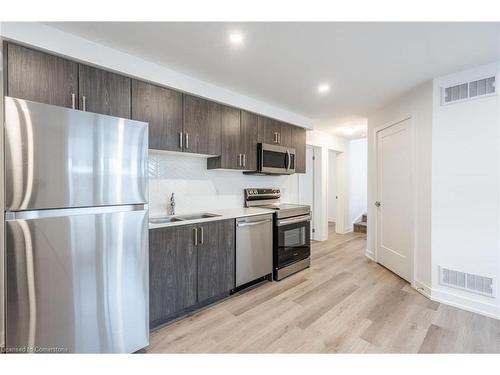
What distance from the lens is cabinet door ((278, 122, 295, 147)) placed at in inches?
140

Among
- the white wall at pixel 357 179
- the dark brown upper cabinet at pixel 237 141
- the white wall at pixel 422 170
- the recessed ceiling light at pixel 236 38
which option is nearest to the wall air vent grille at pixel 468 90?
the white wall at pixel 422 170

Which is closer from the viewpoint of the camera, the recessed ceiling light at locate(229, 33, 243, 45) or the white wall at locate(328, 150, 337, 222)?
the recessed ceiling light at locate(229, 33, 243, 45)

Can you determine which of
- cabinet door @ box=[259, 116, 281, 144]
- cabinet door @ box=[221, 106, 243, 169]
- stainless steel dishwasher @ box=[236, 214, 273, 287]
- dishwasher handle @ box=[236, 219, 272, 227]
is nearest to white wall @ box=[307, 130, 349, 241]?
cabinet door @ box=[259, 116, 281, 144]

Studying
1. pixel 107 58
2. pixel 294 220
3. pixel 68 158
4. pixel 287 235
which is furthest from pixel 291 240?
pixel 107 58

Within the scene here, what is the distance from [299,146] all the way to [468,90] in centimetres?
212

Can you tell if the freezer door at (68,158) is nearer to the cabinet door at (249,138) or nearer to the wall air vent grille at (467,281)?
the cabinet door at (249,138)

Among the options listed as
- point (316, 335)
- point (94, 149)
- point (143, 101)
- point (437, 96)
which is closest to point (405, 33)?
point (437, 96)

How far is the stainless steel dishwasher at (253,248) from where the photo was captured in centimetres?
264

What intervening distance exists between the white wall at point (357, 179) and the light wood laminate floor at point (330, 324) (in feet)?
11.7

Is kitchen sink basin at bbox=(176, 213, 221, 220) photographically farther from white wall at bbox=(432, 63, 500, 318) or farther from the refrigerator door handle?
white wall at bbox=(432, 63, 500, 318)

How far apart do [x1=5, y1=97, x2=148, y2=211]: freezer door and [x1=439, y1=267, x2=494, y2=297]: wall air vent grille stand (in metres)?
3.17

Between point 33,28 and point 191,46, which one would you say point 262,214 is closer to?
point 191,46

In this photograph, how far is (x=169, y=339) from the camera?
1.89 metres

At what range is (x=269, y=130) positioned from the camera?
11.0ft
